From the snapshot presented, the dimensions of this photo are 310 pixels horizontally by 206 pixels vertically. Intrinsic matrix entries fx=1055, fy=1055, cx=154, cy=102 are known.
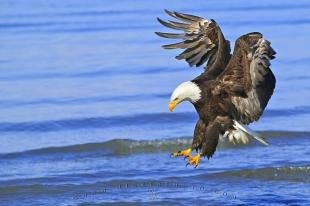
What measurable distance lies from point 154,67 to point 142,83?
1.15 meters

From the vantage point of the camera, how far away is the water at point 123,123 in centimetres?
992

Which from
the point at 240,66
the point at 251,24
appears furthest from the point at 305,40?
the point at 240,66

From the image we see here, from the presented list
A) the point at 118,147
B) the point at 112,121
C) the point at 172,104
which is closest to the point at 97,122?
the point at 112,121

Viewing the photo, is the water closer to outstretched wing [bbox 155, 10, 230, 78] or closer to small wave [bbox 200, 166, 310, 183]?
small wave [bbox 200, 166, 310, 183]

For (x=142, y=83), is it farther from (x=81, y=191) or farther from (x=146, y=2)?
(x=146, y=2)

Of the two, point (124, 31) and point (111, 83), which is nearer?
point (111, 83)

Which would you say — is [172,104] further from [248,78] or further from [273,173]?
[273,173]

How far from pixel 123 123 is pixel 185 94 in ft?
12.6

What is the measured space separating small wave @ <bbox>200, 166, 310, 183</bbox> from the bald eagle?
94cm

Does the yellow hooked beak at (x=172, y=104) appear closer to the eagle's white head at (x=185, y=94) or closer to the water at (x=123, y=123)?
the eagle's white head at (x=185, y=94)

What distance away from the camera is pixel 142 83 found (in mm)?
15031

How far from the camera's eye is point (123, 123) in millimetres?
12859

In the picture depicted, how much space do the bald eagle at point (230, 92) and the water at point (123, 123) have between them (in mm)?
604

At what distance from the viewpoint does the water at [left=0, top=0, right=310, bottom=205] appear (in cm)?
992
